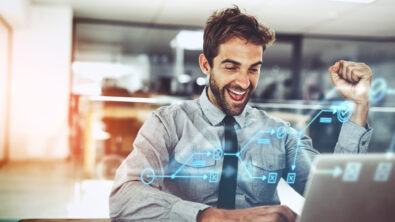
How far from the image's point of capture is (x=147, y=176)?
712 mm

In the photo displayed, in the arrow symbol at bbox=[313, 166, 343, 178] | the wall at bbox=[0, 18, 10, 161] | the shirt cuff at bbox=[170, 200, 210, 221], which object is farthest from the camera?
the wall at bbox=[0, 18, 10, 161]

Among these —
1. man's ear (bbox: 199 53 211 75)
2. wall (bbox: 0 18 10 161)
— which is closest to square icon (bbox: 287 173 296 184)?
man's ear (bbox: 199 53 211 75)

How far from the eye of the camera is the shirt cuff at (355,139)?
79 cm

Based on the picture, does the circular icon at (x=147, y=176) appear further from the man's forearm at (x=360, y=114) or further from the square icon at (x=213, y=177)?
the man's forearm at (x=360, y=114)

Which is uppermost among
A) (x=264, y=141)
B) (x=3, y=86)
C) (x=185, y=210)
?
(x=3, y=86)

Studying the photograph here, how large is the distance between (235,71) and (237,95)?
6 cm

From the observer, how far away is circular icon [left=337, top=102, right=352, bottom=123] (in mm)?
826

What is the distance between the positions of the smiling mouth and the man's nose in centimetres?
2

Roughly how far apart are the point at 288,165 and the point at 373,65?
39 cm

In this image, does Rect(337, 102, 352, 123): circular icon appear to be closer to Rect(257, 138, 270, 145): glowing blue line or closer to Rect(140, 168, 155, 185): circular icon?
Rect(257, 138, 270, 145): glowing blue line

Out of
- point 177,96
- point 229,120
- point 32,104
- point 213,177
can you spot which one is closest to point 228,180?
point 213,177

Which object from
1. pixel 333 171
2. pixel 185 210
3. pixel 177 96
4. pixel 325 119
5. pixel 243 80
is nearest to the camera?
pixel 333 171

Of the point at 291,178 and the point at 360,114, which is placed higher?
the point at 360,114

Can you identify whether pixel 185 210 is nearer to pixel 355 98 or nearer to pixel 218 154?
pixel 218 154
